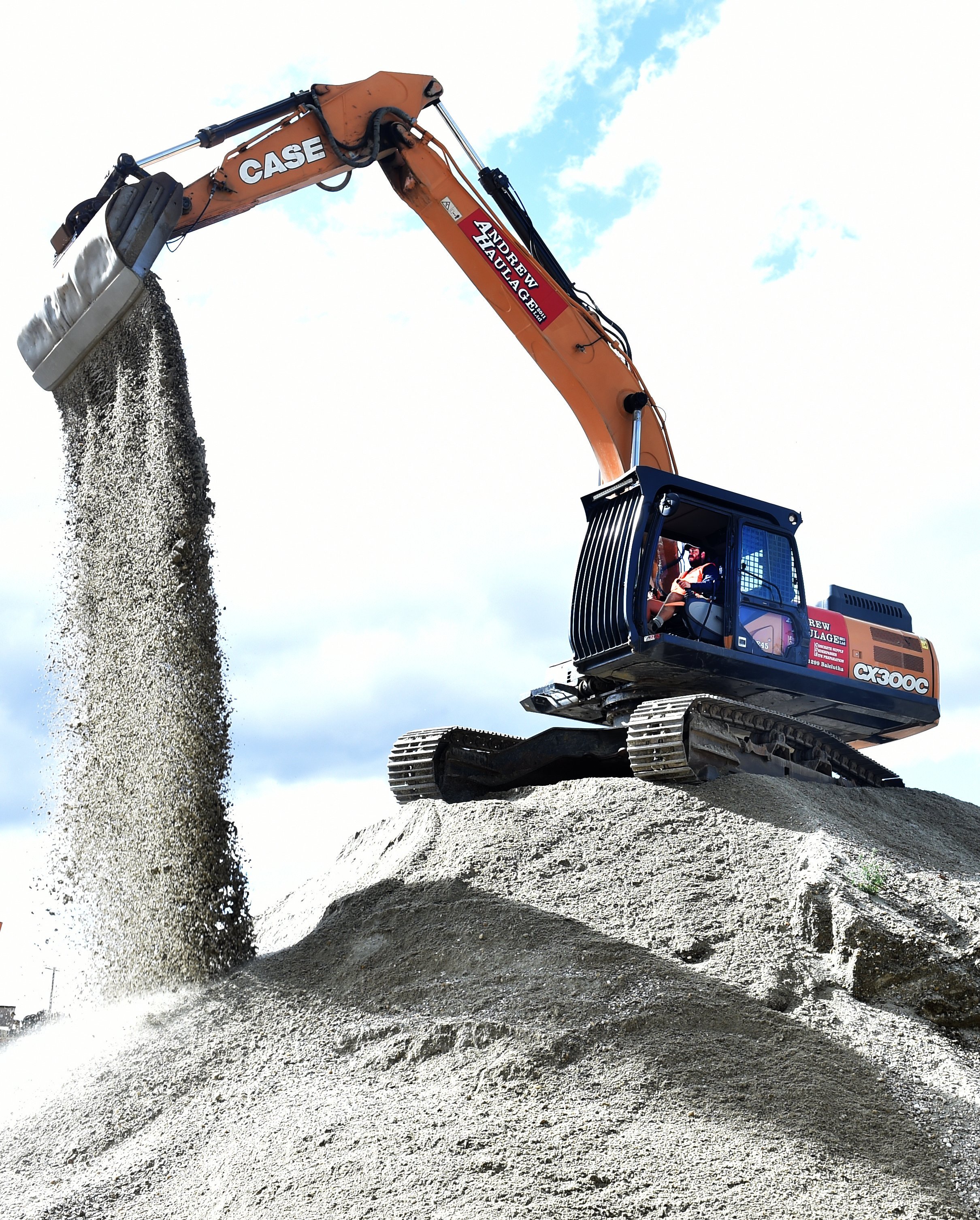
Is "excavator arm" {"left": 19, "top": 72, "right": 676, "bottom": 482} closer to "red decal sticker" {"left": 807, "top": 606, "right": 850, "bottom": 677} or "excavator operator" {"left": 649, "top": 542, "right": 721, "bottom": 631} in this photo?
"excavator operator" {"left": 649, "top": 542, "right": 721, "bottom": 631}

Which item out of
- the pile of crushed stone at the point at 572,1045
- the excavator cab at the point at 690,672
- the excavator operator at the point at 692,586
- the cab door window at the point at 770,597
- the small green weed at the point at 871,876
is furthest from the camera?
the cab door window at the point at 770,597

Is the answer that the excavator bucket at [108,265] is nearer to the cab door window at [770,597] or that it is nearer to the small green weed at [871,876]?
the cab door window at [770,597]

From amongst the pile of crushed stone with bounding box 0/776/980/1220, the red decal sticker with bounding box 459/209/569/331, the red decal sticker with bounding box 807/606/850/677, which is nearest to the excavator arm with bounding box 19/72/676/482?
the red decal sticker with bounding box 459/209/569/331

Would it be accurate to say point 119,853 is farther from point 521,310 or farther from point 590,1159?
point 521,310

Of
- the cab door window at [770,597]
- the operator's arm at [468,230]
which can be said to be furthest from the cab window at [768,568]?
the operator's arm at [468,230]

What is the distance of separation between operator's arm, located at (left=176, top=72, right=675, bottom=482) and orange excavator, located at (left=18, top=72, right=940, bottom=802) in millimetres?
14

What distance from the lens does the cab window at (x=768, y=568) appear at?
838cm

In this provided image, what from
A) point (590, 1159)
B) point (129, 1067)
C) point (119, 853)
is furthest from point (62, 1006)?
point (590, 1159)

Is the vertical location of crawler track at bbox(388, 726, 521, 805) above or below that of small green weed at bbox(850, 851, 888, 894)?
above

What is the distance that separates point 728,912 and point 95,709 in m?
4.20

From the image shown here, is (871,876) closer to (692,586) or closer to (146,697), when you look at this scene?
(692,586)

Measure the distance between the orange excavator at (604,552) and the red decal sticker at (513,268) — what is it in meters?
0.01

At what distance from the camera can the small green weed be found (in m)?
6.46

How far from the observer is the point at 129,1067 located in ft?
19.2
